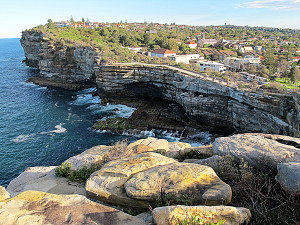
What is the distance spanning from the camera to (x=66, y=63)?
6106 centimetres

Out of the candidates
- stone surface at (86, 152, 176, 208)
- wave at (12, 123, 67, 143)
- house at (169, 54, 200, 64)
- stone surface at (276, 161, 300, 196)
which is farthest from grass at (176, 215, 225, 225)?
house at (169, 54, 200, 64)

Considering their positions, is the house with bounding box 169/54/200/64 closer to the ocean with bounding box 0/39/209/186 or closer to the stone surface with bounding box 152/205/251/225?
the ocean with bounding box 0/39/209/186

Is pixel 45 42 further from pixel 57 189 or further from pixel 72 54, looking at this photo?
pixel 57 189

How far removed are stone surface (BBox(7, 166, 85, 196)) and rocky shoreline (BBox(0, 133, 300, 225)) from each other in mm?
79

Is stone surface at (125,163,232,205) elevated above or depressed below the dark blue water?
above

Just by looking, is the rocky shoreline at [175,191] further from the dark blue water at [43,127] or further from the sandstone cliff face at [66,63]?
the sandstone cliff face at [66,63]

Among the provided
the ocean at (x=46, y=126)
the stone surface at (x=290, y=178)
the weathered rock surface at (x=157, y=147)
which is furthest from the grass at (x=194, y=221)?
the ocean at (x=46, y=126)

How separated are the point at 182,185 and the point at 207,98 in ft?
84.9

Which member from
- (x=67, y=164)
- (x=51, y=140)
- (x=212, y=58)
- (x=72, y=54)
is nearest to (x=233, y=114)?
(x=67, y=164)

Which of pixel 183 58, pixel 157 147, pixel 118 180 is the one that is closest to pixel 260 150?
pixel 157 147

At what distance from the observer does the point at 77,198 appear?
31.8 feet

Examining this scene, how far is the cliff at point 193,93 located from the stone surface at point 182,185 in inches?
709

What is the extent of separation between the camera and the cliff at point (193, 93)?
2680 centimetres

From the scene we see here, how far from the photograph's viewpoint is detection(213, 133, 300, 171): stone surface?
12180mm
